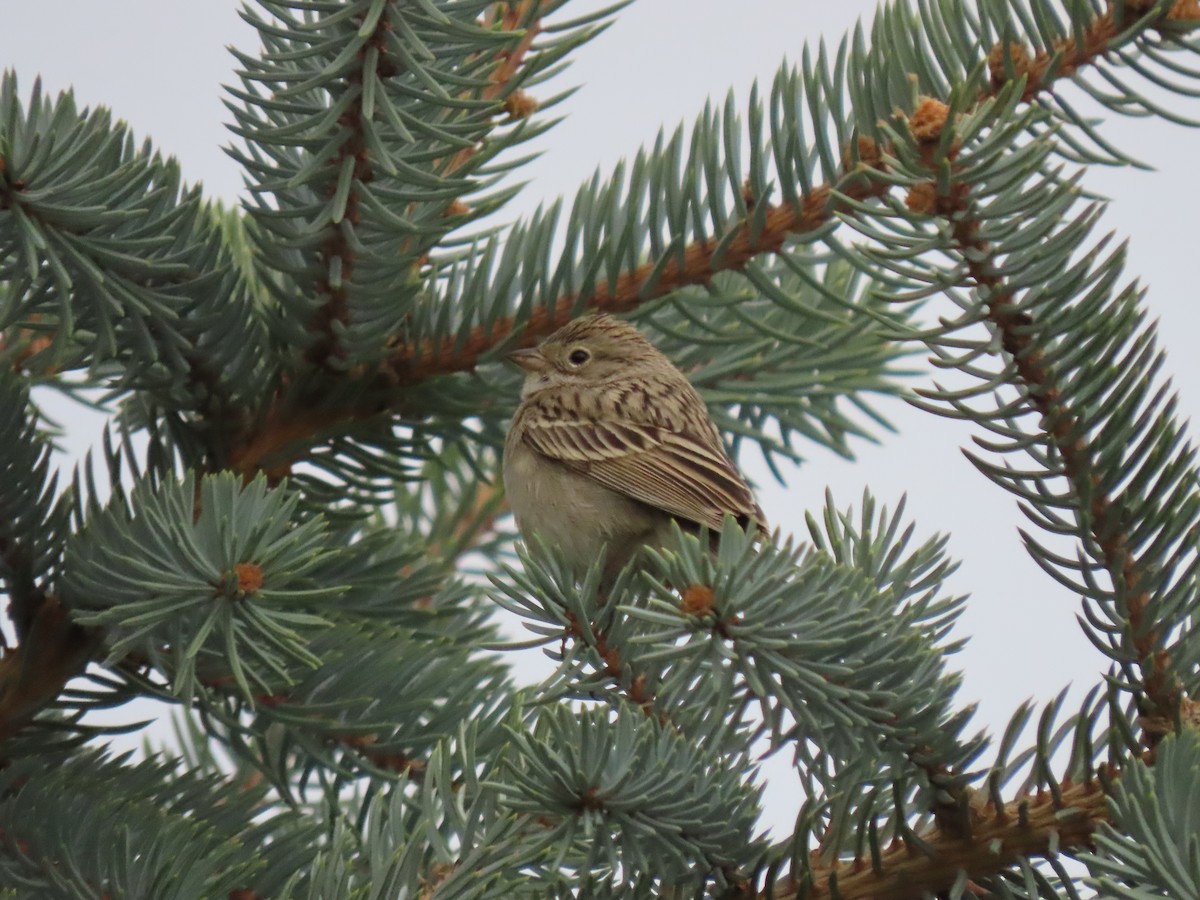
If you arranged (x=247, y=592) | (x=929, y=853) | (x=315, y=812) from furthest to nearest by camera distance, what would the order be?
(x=315, y=812) → (x=247, y=592) → (x=929, y=853)

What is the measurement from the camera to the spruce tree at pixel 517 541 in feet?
4.17

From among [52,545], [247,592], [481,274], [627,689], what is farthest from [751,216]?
[52,545]

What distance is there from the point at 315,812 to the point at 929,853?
1.14 meters

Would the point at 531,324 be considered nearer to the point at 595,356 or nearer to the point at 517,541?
the point at 517,541

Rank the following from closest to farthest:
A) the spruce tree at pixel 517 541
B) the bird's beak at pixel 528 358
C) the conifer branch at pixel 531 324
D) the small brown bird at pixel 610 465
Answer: the spruce tree at pixel 517 541, the conifer branch at pixel 531 324, the bird's beak at pixel 528 358, the small brown bird at pixel 610 465

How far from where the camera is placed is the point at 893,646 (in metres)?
1.31

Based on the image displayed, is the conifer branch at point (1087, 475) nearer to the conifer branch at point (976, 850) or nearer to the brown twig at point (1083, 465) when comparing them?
the brown twig at point (1083, 465)

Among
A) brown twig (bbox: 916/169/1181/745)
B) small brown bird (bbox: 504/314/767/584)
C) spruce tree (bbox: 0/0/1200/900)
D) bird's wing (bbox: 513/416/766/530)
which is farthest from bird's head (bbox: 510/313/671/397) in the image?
brown twig (bbox: 916/169/1181/745)

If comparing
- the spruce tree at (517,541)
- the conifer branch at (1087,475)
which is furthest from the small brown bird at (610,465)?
the conifer branch at (1087,475)

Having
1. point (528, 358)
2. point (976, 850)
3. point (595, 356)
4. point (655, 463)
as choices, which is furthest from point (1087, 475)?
point (595, 356)

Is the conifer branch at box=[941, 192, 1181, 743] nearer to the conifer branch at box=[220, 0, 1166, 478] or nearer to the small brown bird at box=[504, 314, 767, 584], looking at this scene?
the conifer branch at box=[220, 0, 1166, 478]

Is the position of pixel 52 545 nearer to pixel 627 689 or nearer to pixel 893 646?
pixel 627 689

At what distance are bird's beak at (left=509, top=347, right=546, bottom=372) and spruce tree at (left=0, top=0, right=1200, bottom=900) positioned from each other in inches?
1.2

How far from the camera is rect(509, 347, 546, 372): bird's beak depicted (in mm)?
2135
